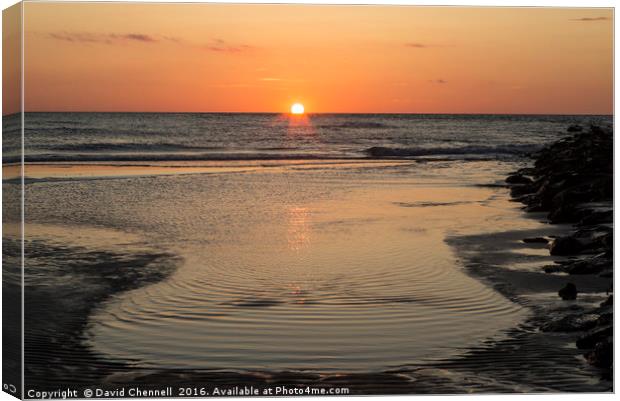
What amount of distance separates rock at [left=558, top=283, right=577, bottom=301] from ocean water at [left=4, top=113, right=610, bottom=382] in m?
0.37

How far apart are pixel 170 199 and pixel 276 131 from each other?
1.22 metres

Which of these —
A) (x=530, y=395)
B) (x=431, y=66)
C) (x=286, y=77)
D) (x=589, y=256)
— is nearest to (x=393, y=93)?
(x=431, y=66)

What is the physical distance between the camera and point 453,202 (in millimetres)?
8000

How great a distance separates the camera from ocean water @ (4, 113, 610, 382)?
6.41 metres

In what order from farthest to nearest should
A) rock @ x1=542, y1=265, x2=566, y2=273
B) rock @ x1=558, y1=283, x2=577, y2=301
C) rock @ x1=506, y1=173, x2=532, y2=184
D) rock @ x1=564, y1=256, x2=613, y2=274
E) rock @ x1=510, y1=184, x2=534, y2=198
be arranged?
rock @ x1=510, y1=184, x2=534, y2=198 < rock @ x1=506, y1=173, x2=532, y2=184 < rock @ x1=542, y1=265, x2=566, y2=273 < rock @ x1=564, y1=256, x2=613, y2=274 < rock @ x1=558, y1=283, x2=577, y2=301

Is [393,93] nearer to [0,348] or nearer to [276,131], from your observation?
[276,131]

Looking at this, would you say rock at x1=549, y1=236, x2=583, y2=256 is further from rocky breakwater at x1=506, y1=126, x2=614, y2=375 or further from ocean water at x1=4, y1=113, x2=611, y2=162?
ocean water at x1=4, y1=113, x2=611, y2=162

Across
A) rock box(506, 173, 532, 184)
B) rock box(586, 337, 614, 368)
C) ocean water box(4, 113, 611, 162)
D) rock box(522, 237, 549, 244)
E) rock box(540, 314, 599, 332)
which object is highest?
ocean water box(4, 113, 611, 162)

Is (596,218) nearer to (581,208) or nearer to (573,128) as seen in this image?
(581,208)

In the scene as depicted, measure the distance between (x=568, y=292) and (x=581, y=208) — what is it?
1.22m

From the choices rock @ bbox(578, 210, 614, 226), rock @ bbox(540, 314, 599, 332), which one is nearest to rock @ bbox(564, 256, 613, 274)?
rock @ bbox(578, 210, 614, 226)

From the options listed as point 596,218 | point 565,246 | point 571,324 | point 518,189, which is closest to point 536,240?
point 565,246

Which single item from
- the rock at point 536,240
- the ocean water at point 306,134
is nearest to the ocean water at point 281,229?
the ocean water at point 306,134

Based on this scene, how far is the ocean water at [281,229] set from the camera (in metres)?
6.41
